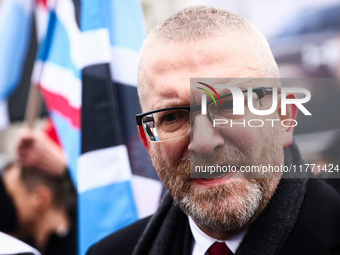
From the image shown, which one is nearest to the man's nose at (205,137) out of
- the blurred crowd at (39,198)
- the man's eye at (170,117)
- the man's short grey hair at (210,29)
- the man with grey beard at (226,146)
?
the man with grey beard at (226,146)

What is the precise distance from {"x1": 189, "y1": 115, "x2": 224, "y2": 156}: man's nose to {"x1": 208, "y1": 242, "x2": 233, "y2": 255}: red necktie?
41cm

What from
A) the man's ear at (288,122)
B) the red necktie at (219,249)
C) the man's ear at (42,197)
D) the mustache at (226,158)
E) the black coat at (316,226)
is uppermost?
the man's ear at (288,122)

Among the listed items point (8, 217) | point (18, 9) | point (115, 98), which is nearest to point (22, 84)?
point (18, 9)

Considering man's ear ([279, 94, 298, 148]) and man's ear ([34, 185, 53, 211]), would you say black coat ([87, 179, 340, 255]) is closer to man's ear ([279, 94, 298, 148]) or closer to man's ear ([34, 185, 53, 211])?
man's ear ([279, 94, 298, 148])

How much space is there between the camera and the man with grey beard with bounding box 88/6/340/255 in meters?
1.65

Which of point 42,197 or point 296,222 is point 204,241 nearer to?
point 296,222

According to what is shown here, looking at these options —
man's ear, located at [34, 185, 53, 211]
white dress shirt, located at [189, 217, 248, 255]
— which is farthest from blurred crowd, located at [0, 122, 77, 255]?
white dress shirt, located at [189, 217, 248, 255]

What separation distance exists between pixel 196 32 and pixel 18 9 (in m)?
2.25

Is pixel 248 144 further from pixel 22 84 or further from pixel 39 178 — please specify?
pixel 22 84

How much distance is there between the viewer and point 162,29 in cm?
185

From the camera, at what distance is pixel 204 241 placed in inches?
73.9

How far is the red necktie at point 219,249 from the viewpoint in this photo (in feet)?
5.96

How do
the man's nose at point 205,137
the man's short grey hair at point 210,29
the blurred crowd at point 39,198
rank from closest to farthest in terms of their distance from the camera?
1. the man's nose at point 205,137
2. the man's short grey hair at point 210,29
3. the blurred crowd at point 39,198

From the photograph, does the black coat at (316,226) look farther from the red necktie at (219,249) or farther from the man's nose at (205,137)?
the man's nose at (205,137)
